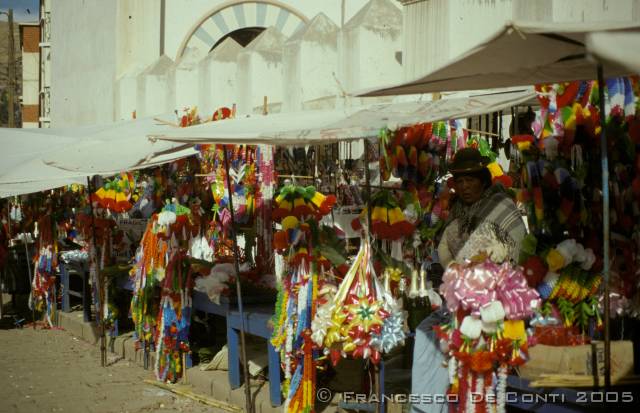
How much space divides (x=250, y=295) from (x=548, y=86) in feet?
10.6

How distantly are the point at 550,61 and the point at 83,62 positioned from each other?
13.5 meters

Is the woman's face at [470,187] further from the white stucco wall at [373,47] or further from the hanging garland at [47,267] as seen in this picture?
the hanging garland at [47,267]

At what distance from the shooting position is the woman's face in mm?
4566

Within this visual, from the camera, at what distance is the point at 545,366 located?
4090mm

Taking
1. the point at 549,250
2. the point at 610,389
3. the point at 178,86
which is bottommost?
the point at 610,389

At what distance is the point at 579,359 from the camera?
404 cm

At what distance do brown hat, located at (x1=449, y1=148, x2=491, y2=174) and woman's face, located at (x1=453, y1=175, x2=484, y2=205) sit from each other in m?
0.05

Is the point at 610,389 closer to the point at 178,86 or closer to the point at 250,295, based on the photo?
the point at 250,295

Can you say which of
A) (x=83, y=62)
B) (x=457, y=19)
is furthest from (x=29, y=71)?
(x=457, y=19)

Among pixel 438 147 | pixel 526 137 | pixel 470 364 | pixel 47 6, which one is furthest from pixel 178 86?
pixel 47 6

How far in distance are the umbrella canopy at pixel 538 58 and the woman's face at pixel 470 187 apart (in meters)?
0.48

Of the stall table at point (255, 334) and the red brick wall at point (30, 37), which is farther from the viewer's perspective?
the red brick wall at point (30, 37)

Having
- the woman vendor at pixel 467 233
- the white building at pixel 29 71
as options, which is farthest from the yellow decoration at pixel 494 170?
the white building at pixel 29 71

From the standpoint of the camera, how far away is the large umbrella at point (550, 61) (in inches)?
107
